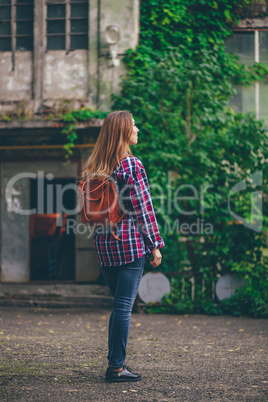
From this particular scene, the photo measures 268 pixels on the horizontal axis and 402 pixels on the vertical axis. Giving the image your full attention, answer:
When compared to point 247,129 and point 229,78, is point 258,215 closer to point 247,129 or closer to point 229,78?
point 247,129

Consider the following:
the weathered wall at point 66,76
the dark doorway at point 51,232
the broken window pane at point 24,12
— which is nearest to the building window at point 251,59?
the weathered wall at point 66,76

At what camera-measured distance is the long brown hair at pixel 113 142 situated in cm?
363

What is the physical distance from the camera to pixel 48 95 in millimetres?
8953

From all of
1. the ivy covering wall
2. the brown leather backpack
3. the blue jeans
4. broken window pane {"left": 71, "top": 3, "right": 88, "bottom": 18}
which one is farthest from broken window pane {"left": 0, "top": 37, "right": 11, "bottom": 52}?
the blue jeans

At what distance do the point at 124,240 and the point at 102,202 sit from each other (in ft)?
1.10

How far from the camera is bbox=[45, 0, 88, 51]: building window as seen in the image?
8992 mm

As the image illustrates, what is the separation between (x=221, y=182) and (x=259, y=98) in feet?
9.48

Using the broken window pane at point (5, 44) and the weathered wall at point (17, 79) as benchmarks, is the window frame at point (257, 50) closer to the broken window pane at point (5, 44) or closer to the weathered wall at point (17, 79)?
the weathered wall at point (17, 79)

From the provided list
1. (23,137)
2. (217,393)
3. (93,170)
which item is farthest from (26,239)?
(217,393)

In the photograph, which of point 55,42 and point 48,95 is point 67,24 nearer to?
point 55,42

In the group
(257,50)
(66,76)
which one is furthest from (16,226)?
(257,50)

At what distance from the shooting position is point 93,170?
12.1 ft

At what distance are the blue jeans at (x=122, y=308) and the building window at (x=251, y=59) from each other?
6.90 m

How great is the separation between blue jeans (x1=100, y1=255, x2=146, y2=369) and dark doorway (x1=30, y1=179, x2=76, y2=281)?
243 inches
